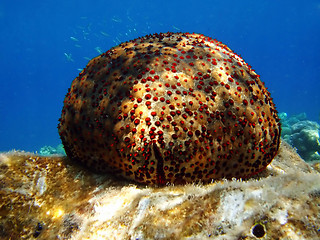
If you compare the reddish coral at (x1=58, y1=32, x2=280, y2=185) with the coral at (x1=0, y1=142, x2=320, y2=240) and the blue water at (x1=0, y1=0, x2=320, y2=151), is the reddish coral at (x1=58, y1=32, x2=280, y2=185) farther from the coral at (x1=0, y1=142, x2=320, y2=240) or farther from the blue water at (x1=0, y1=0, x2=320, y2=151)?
the blue water at (x1=0, y1=0, x2=320, y2=151)

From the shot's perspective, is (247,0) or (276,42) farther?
(276,42)

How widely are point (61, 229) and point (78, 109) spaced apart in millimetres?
1766

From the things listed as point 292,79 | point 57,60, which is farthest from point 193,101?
point 292,79

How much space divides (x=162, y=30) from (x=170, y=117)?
139471 millimetres

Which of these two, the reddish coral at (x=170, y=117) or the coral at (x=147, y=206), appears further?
the reddish coral at (x=170, y=117)

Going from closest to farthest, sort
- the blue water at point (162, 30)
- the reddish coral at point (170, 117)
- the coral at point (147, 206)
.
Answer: the coral at point (147, 206) < the reddish coral at point (170, 117) < the blue water at point (162, 30)

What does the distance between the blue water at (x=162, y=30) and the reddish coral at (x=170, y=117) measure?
104 metres

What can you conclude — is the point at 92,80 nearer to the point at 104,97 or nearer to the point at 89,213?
the point at 104,97

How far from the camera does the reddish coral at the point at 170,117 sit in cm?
279

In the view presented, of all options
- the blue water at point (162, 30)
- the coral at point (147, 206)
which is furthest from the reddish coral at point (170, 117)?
the blue water at point (162, 30)

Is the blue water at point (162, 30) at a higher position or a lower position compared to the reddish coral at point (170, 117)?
higher

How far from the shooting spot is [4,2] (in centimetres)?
6381

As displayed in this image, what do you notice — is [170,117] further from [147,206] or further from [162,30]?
[162,30]

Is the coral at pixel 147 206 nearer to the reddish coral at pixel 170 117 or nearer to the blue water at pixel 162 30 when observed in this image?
the reddish coral at pixel 170 117
